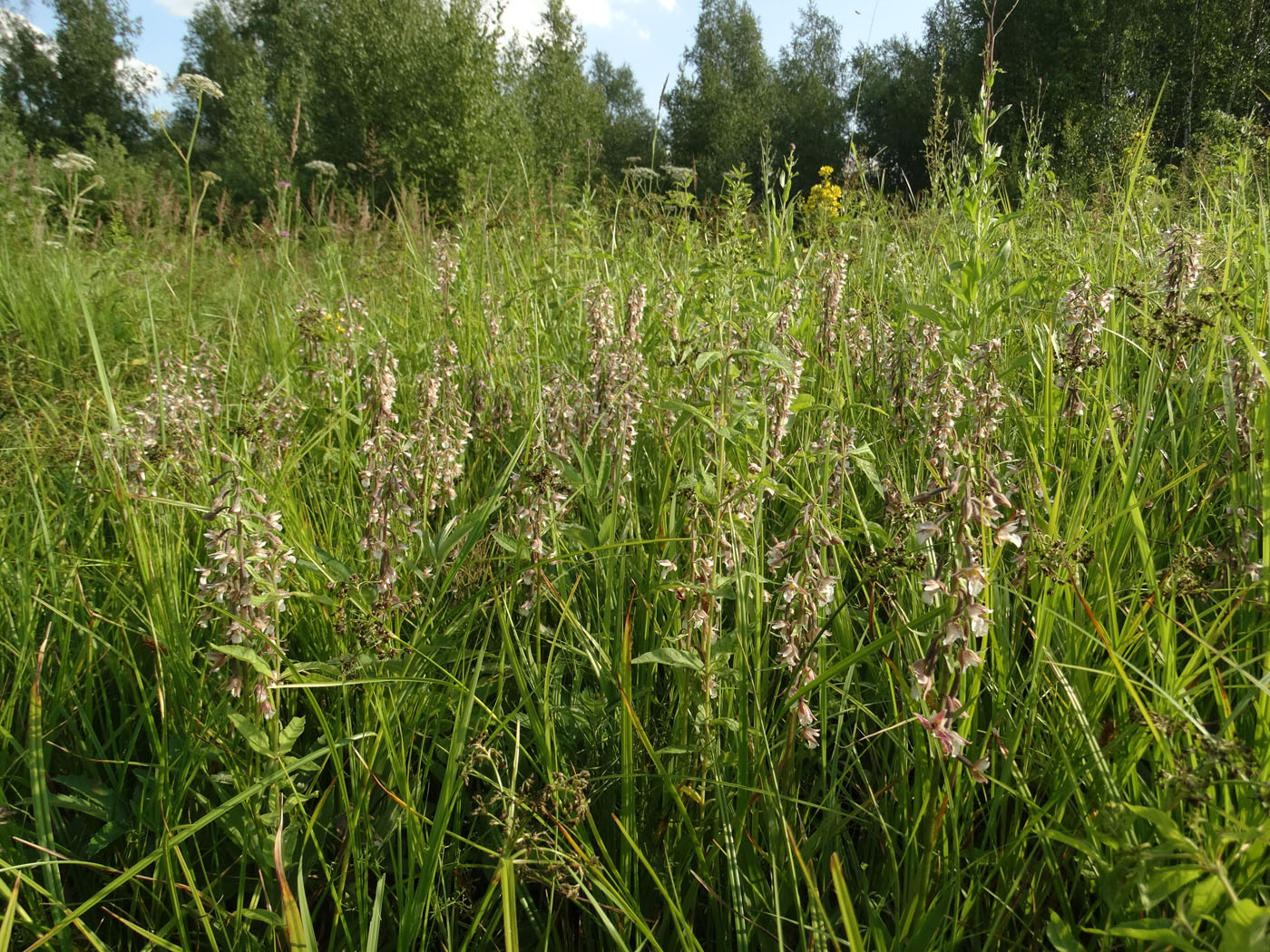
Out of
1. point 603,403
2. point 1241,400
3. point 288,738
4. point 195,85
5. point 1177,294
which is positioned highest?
point 195,85

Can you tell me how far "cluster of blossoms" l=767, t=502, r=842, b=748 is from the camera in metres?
1.51

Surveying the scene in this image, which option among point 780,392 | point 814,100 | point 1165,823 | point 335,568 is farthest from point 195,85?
point 814,100

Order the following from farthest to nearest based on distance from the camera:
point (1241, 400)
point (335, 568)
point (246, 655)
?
point (1241, 400) < point (335, 568) < point (246, 655)

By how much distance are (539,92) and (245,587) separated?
34.1m

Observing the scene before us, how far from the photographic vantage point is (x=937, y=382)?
221 cm

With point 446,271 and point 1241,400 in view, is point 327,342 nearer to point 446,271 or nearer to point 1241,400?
point 446,271

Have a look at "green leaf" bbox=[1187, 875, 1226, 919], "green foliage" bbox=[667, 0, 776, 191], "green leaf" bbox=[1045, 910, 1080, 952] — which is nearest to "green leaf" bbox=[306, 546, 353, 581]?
"green leaf" bbox=[1045, 910, 1080, 952]

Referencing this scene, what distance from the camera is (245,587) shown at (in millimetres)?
1528

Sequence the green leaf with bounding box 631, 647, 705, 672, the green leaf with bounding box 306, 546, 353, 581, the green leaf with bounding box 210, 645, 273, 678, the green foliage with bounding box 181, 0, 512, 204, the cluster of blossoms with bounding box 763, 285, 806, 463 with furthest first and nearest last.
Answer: the green foliage with bounding box 181, 0, 512, 204, the cluster of blossoms with bounding box 763, 285, 806, 463, the green leaf with bounding box 306, 546, 353, 581, the green leaf with bounding box 631, 647, 705, 672, the green leaf with bounding box 210, 645, 273, 678

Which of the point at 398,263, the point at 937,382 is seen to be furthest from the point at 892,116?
the point at 937,382

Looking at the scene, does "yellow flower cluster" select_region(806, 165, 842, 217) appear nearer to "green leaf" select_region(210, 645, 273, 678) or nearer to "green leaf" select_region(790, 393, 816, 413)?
"green leaf" select_region(790, 393, 816, 413)

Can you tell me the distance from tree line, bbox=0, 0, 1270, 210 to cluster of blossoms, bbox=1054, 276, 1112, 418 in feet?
6.21

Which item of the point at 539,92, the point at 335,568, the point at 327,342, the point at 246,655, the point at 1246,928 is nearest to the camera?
the point at 1246,928

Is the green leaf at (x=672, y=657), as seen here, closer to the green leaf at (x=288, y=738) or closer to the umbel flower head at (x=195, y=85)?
the green leaf at (x=288, y=738)
